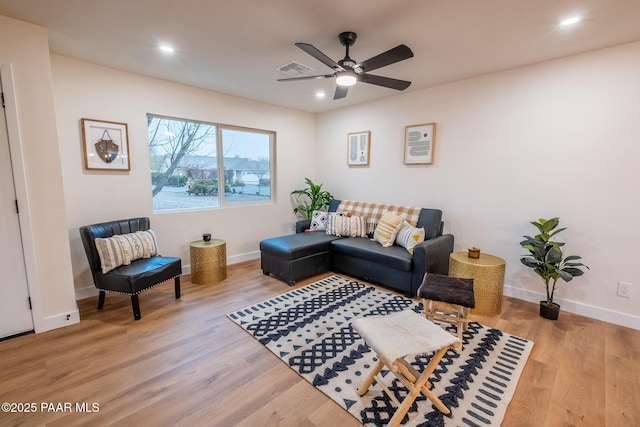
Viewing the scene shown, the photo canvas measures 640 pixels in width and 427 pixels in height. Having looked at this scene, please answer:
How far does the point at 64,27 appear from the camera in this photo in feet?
7.34

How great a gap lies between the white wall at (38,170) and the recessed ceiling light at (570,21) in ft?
13.1

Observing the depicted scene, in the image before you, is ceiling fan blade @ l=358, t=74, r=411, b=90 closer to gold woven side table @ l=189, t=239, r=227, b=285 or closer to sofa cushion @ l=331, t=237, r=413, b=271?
sofa cushion @ l=331, t=237, r=413, b=271

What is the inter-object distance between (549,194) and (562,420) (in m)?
2.14

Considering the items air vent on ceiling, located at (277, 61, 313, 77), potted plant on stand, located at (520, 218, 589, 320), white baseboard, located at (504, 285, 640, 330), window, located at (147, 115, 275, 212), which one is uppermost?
air vent on ceiling, located at (277, 61, 313, 77)

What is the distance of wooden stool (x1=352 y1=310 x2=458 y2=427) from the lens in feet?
4.96

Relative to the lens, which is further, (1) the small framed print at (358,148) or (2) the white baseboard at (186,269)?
(1) the small framed print at (358,148)

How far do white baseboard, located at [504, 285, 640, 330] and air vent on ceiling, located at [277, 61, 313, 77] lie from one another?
11.1 ft

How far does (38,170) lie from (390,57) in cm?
295

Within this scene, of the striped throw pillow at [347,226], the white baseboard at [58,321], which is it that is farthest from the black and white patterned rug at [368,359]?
the white baseboard at [58,321]

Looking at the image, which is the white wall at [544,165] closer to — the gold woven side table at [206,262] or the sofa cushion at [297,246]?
the sofa cushion at [297,246]

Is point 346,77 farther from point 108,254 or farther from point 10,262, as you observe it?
point 10,262

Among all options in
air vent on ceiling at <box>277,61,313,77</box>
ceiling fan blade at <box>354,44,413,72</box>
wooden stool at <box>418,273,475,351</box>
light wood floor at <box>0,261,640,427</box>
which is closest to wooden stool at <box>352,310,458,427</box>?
light wood floor at <box>0,261,640,427</box>

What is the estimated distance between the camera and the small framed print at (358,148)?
445 cm

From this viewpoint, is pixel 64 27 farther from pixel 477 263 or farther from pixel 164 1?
pixel 477 263
